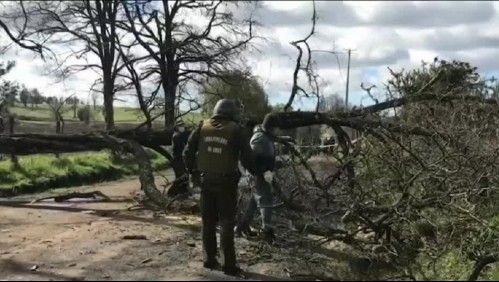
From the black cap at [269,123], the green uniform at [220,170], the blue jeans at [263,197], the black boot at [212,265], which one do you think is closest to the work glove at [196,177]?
the green uniform at [220,170]

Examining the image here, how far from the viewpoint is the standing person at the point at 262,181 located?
32.3 feet

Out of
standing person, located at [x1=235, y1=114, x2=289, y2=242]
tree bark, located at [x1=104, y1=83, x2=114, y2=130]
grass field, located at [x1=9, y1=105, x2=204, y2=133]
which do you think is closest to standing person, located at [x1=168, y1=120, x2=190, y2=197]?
grass field, located at [x1=9, y1=105, x2=204, y2=133]

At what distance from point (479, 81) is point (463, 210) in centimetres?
638

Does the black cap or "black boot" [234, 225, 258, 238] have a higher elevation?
the black cap

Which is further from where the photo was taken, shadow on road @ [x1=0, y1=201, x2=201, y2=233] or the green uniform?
shadow on road @ [x1=0, y1=201, x2=201, y2=233]

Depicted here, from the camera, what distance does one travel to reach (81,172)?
21.5 m

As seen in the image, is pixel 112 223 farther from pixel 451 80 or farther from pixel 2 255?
pixel 451 80

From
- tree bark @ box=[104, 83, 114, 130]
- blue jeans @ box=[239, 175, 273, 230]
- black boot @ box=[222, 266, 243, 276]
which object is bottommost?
black boot @ box=[222, 266, 243, 276]

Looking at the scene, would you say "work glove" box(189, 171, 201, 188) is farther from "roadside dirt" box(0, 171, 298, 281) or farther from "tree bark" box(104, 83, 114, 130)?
"tree bark" box(104, 83, 114, 130)

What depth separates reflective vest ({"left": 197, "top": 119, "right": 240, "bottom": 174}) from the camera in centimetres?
810

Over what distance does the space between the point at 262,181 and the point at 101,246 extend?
2.42 m

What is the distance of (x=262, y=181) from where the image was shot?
33.2 feet

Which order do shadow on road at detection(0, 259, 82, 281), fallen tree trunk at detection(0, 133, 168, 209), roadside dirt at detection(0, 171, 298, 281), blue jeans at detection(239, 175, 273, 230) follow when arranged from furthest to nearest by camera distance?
fallen tree trunk at detection(0, 133, 168, 209) → blue jeans at detection(239, 175, 273, 230) → roadside dirt at detection(0, 171, 298, 281) → shadow on road at detection(0, 259, 82, 281)

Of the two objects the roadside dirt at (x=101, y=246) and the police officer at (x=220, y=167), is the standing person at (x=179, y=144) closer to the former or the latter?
the roadside dirt at (x=101, y=246)
